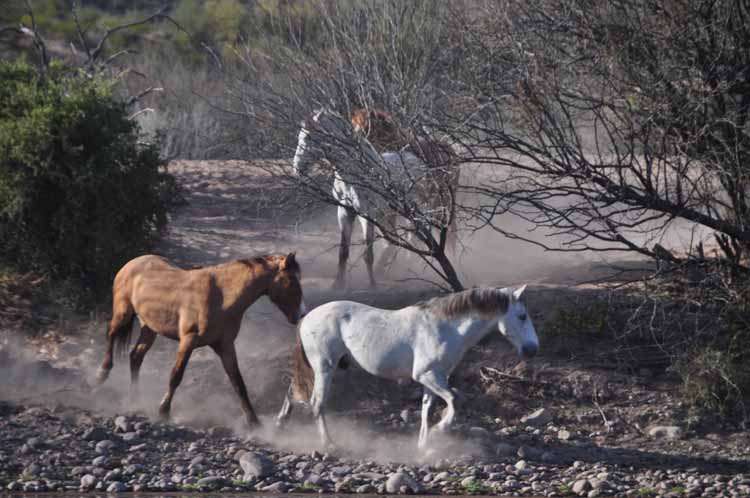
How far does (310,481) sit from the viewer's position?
8070 mm

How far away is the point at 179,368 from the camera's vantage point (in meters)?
9.39

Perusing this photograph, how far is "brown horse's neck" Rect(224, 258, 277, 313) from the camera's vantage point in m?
9.22

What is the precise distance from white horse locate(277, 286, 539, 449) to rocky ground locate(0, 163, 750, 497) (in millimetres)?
456

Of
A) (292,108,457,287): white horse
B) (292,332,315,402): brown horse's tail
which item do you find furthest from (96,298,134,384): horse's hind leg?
(292,108,457,287): white horse

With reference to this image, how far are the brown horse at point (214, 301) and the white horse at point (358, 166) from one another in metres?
1.79

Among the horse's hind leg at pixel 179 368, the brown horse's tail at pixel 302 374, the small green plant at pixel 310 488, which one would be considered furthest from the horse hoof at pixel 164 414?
the small green plant at pixel 310 488

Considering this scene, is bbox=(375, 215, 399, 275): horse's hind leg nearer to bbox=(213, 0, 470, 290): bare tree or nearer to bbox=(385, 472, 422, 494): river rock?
bbox=(213, 0, 470, 290): bare tree

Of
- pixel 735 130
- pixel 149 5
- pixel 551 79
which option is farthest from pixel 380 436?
pixel 149 5

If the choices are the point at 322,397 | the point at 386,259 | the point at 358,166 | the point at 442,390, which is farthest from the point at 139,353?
the point at 386,259

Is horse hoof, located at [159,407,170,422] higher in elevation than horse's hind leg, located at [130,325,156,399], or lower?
lower

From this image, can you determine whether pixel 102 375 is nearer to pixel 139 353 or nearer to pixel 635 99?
pixel 139 353

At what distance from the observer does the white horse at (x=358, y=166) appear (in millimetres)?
10688

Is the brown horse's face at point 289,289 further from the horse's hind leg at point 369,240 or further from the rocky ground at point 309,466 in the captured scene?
the horse's hind leg at point 369,240

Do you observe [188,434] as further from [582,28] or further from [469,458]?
[582,28]
